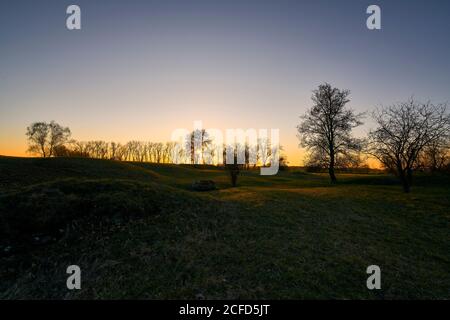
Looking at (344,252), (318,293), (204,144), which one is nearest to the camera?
(318,293)

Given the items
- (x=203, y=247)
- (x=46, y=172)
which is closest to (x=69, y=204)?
(x=203, y=247)

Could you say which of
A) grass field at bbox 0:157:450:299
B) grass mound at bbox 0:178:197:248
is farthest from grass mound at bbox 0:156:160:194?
grass field at bbox 0:157:450:299

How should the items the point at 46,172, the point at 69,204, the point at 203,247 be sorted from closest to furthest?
the point at 203,247 < the point at 69,204 < the point at 46,172

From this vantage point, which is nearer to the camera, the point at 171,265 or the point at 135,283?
the point at 135,283

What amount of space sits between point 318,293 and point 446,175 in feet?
136

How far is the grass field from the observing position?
7547 mm

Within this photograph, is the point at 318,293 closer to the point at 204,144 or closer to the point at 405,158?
the point at 405,158

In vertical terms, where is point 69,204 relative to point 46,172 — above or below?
below

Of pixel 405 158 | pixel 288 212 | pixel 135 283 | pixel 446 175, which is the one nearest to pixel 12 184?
pixel 135 283

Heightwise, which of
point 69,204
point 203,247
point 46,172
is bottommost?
point 203,247

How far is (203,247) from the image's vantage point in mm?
10031

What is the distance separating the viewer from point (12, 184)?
21656mm

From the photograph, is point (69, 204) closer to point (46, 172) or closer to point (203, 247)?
point (203, 247)

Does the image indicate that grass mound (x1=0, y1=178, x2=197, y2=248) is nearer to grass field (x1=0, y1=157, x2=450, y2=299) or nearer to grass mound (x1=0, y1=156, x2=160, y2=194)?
grass field (x1=0, y1=157, x2=450, y2=299)
